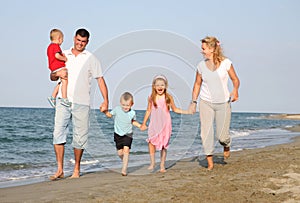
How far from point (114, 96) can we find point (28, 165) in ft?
10.5

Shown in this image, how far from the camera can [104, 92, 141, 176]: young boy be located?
247 inches

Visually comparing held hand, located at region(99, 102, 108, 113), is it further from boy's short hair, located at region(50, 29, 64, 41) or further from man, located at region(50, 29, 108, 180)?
boy's short hair, located at region(50, 29, 64, 41)

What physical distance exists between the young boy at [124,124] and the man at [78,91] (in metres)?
0.39

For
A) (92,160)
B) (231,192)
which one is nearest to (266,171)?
(231,192)

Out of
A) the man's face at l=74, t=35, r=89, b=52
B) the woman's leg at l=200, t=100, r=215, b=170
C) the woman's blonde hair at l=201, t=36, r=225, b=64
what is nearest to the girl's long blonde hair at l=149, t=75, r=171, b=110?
the woman's leg at l=200, t=100, r=215, b=170

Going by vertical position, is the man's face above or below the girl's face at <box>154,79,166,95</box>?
above

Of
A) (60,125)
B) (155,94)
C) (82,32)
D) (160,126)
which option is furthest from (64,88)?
(160,126)

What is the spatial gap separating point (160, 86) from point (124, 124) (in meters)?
0.82

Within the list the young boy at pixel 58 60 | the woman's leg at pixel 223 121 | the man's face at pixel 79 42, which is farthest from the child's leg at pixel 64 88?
the woman's leg at pixel 223 121

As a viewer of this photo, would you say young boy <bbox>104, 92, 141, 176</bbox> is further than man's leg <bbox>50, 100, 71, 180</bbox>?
Yes

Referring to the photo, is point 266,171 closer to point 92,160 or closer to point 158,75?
point 158,75

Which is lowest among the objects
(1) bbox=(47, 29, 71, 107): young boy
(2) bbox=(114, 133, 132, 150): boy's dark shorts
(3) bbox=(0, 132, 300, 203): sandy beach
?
(3) bbox=(0, 132, 300, 203): sandy beach

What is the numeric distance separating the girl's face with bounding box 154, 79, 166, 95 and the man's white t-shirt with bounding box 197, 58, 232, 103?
0.59 meters

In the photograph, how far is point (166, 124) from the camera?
669 centimetres
